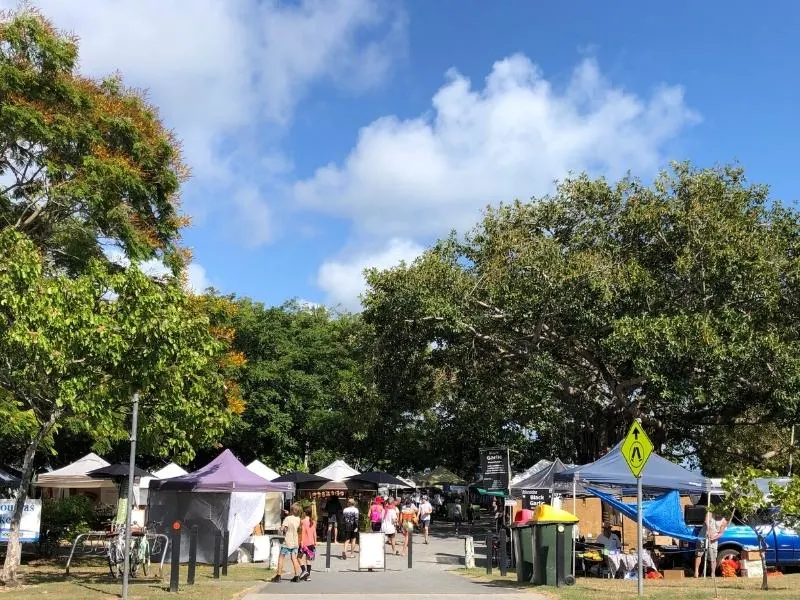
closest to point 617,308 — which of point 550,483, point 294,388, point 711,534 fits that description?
point 550,483

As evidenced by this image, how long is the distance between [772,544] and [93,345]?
580 inches

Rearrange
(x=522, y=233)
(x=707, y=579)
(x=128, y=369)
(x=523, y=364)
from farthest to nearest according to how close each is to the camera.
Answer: (x=523, y=364) → (x=522, y=233) → (x=707, y=579) → (x=128, y=369)

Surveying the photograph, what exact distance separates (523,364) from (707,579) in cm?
1355

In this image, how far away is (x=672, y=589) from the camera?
14742 millimetres

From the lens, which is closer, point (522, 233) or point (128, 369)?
point (128, 369)

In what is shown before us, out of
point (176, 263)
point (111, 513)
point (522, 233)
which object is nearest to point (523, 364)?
point (522, 233)

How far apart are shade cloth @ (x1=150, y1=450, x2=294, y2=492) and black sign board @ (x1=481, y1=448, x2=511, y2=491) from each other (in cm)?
554

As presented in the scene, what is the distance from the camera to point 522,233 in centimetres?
2839

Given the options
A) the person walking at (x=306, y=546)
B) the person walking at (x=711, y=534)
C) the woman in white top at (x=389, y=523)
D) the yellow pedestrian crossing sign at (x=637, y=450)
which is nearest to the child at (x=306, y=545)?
the person walking at (x=306, y=546)

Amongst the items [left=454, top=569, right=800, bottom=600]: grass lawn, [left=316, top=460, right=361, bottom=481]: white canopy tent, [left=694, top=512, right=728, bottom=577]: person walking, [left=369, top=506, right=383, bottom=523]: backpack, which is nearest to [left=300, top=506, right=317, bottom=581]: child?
[left=454, top=569, right=800, bottom=600]: grass lawn

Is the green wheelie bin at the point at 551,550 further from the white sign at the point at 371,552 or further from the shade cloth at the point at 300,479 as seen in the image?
the shade cloth at the point at 300,479

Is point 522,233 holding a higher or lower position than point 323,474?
higher

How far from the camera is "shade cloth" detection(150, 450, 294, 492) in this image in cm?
1850

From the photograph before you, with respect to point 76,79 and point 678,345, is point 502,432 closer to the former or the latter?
point 678,345
